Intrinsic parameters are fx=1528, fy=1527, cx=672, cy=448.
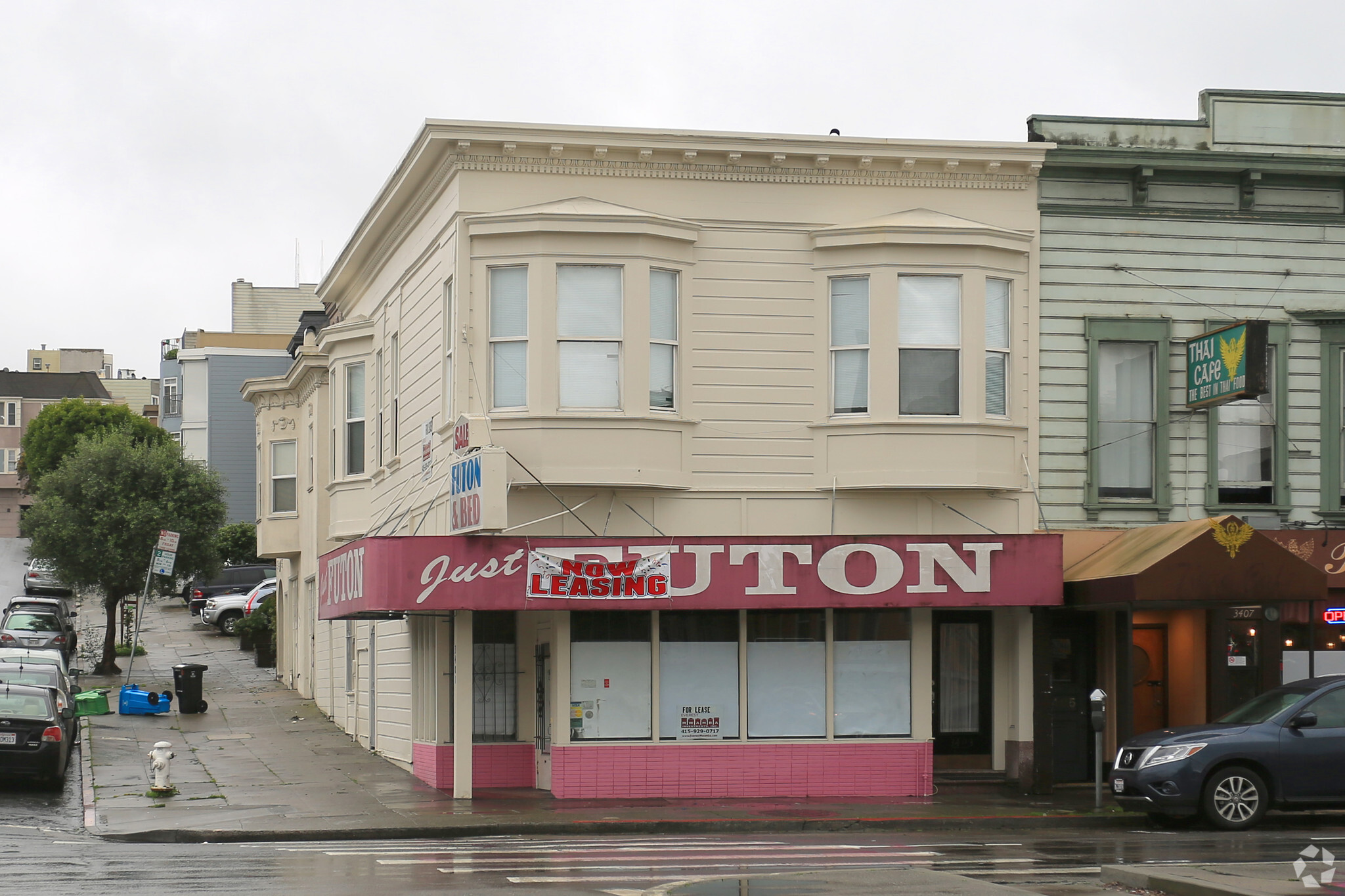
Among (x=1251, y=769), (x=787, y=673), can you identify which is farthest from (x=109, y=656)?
(x=1251, y=769)

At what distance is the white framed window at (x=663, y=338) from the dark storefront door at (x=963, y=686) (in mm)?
5033

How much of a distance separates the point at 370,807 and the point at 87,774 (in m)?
5.40

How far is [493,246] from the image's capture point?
19812 millimetres

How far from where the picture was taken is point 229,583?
50156mm

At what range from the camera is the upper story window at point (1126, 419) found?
845 inches

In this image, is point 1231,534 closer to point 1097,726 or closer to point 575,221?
point 1097,726

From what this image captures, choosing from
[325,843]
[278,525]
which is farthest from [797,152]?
[278,525]

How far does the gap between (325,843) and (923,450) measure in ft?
29.7

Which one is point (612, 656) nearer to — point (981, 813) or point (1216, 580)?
point (981, 813)

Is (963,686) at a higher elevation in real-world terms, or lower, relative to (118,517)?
lower

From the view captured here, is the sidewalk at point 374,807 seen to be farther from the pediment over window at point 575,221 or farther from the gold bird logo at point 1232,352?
the pediment over window at point 575,221

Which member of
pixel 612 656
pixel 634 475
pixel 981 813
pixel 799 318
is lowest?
Result: pixel 981 813

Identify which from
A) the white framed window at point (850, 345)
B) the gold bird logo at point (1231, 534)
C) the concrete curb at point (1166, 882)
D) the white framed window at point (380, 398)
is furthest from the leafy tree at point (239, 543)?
the concrete curb at point (1166, 882)

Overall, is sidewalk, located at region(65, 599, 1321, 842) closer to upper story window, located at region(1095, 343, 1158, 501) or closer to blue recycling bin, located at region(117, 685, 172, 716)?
blue recycling bin, located at region(117, 685, 172, 716)
